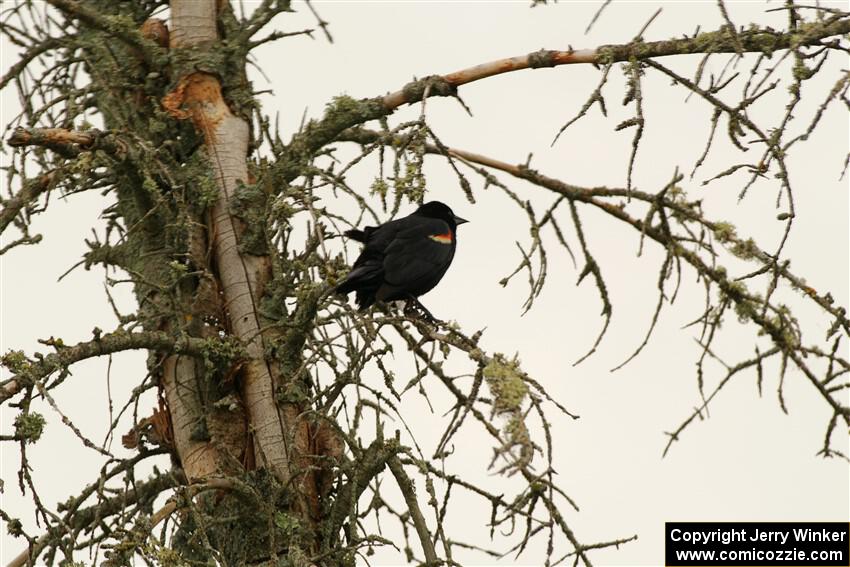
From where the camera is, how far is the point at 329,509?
5.11 meters

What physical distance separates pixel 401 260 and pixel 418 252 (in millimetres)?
213

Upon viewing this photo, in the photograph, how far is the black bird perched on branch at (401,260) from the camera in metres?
5.58

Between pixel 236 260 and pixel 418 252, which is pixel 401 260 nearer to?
pixel 418 252

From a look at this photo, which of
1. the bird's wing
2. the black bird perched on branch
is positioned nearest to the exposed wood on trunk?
the black bird perched on branch

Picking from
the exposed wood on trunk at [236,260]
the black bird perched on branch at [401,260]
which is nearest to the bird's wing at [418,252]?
the black bird perched on branch at [401,260]

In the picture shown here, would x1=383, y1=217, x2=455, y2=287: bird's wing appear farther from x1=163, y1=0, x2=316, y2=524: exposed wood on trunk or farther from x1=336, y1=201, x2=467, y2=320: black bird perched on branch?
x1=163, y1=0, x2=316, y2=524: exposed wood on trunk

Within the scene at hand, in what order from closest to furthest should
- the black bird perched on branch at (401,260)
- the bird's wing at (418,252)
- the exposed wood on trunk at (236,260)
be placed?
the exposed wood on trunk at (236,260)
the black bird perched on branch at (401,260)
the bird's wing at (418,252)

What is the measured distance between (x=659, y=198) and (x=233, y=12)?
2.90 meters

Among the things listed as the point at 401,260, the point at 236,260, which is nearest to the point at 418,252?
the point at 401,260

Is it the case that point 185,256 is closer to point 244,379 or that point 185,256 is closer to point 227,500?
point 244,379

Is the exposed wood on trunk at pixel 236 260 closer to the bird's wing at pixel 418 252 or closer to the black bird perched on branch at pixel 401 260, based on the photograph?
the black bird perched on branch at pixel 401 260

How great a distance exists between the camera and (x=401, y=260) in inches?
229

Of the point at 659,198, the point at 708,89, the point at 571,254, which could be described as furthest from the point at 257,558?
the point at 708,89

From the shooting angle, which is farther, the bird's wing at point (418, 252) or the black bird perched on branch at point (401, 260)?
the bird's wing at point (418, 252)
